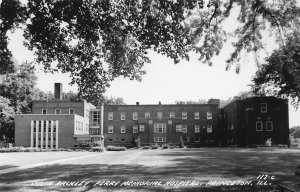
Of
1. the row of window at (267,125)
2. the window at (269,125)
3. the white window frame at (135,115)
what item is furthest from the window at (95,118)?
the window at (269,125)

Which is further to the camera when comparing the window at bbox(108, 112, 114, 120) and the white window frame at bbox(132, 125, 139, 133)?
the window at bbox(108, 112, 114, 120)

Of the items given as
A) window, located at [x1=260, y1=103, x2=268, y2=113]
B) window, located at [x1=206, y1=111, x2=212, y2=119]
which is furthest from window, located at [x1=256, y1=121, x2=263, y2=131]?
window, located at [x1=206, y1=111, x2=212, y2=119]

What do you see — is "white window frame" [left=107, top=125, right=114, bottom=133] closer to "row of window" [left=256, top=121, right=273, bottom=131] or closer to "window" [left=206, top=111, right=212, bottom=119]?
"window" [left=206, top=111, right=212, bottom=119]

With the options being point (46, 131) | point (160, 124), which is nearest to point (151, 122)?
point (160, 124)

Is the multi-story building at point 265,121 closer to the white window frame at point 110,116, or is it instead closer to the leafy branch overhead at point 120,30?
the white window frame at point 110,116

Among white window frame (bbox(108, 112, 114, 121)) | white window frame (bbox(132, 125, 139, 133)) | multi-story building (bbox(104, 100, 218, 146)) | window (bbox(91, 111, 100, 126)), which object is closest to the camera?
multi-story building (bbox(104, 100, 218, 146))

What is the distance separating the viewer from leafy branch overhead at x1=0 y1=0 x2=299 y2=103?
13.3 meters

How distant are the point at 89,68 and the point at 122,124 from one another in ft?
171

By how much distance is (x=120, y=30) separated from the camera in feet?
47.2

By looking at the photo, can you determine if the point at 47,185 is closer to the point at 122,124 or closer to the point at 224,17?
the point at 224,17

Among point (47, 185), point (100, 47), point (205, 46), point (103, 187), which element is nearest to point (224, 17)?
point (205, 46)

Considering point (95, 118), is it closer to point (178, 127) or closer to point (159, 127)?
point (159, 127)

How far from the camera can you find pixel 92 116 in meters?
69.9

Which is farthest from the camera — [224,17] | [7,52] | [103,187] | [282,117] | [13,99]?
[13,99]
